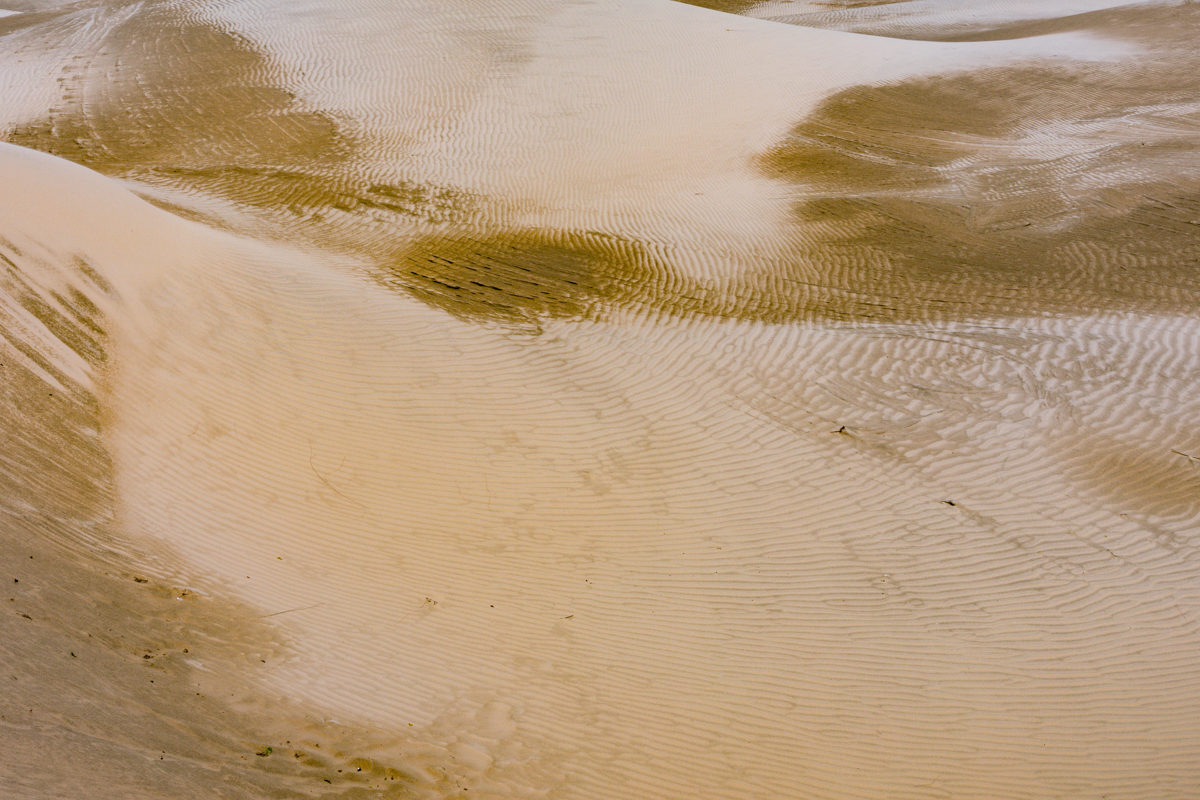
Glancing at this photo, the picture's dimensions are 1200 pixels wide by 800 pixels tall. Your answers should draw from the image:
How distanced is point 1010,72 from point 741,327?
13.9 metres

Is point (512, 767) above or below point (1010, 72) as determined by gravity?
below

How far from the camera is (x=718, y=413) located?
9672 millimetres

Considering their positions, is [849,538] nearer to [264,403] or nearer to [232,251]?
[264,403]

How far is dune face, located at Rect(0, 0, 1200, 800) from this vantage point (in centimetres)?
591

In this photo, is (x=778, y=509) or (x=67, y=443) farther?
(x=778, y=509)

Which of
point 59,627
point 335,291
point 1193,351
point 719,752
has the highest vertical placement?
point 335,291

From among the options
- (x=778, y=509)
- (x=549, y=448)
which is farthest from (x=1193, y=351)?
(x=549, y=448)

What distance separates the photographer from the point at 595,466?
28.7ft

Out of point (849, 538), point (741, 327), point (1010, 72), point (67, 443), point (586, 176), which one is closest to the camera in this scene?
point (67, 443)

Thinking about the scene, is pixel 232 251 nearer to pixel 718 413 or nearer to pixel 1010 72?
pixel 718 413

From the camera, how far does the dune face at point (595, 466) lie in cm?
591

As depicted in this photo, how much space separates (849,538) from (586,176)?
34.2ft

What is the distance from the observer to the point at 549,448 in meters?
8.89

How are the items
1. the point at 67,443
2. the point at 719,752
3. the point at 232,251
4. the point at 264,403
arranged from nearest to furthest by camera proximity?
the point at 719,752
the point at 67,443
the point at 264,403
the point at 232,251
